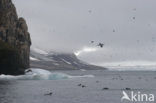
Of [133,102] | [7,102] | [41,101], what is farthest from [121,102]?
[7,102]

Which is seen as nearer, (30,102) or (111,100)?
(30,102)

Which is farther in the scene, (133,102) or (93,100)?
(93,100)

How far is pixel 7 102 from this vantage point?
9469 cm

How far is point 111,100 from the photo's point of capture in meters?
103

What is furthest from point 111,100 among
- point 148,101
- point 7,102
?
point 7,102

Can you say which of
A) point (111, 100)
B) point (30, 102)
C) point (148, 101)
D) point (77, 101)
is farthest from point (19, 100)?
point (148, 101)

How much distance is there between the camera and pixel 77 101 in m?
99.3

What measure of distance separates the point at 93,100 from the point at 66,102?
27.4 feet

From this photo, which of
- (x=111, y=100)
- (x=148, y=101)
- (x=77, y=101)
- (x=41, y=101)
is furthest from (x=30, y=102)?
(x=148, y=101)

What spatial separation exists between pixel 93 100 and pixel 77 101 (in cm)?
472

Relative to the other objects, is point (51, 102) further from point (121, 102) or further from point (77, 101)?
point (121, 102)

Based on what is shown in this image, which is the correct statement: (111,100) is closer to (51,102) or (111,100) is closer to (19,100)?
(51,102)

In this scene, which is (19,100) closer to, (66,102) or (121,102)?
(66,102)

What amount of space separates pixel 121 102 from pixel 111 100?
6.22 metres
